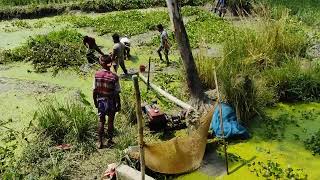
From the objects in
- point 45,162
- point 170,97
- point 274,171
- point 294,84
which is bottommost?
point 274,171

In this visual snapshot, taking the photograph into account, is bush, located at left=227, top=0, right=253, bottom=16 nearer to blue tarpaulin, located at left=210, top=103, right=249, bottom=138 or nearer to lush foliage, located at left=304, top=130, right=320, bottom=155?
blue tarpaulin, located at left=210, top=103, right=249, bottom=138

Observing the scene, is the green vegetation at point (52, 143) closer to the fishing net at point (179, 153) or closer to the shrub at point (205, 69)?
the fishing net at point (179, 153)

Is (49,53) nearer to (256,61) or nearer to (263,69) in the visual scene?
(256,61)

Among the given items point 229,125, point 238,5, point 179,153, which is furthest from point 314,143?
point 238,5

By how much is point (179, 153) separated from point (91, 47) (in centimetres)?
512

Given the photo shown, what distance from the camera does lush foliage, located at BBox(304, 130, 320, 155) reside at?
293 inches

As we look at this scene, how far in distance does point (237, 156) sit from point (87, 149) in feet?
7.31

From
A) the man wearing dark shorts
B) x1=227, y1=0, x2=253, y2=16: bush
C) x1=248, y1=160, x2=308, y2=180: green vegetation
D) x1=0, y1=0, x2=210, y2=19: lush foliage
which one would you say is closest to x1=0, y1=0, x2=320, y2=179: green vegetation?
x1=248, y1=160, x2=308, y2=180: green vegetation

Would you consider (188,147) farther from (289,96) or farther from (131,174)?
(289,96)

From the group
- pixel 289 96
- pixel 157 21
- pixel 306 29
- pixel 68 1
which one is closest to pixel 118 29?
pixel 157 21

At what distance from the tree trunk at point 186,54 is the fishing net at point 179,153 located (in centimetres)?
164

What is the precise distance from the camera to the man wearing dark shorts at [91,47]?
437 inches

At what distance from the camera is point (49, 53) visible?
1157cm

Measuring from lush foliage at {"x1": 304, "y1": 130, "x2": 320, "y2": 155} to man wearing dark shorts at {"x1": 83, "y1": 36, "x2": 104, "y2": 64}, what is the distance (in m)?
5.11
